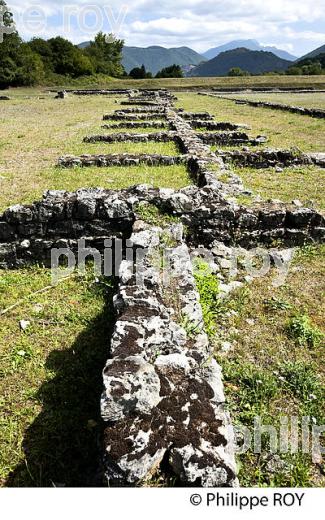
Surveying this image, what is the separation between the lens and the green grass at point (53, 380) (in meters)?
3.67

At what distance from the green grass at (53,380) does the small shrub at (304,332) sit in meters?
2.40

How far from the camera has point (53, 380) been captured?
459 cm

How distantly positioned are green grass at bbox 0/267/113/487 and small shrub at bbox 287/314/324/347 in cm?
240

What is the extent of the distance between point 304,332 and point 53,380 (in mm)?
3126

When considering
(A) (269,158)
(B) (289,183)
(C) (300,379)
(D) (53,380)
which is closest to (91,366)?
(D) (53,380)

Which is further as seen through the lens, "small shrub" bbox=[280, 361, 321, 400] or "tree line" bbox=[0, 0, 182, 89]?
"tree line" bbox=[0, 0, 182, 89]

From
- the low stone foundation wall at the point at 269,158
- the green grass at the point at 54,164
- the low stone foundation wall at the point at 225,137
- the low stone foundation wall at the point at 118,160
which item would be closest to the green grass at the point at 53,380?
the green grass at the point at 54,164

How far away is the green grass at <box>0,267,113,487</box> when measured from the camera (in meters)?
3.67

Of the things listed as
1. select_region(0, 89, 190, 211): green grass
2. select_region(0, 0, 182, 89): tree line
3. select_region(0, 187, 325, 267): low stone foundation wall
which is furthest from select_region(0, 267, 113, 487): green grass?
select_region(0, 0, 182, 89): tree line

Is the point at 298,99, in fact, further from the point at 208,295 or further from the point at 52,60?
the point at 52,60

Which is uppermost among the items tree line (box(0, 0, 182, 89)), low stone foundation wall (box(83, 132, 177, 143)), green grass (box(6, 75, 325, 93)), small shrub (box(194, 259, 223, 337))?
tree line (box(0, 0, 182, 89))

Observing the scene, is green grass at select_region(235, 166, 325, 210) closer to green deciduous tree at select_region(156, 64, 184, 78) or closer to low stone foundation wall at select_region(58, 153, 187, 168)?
low stone foundation wall at select_region(58, 153, 187, 168)

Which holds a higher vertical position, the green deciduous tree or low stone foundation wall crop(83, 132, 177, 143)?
the green deciduous tree
